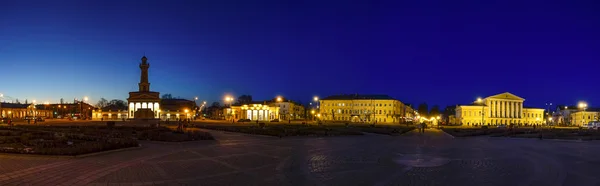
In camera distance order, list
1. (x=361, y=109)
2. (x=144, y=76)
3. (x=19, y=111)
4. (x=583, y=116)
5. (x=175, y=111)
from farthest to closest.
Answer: (x=19, y=111) → (x=361, y=109) → (x=583, y=116) → (x=175, y=111) → (x=144, y=76)

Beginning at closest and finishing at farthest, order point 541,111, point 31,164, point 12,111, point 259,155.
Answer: point 31,164 → point 259,155 → point 12,111 → point 541,111

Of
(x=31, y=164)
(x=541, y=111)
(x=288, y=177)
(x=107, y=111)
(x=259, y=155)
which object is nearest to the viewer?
(x=288, y=177)

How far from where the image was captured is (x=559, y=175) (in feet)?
46.8

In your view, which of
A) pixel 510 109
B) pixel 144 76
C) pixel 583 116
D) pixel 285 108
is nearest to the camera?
pixel 144 76

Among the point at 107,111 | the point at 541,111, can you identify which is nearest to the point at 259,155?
the point at 107,111

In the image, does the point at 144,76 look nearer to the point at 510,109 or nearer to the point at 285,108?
the point at 285,108

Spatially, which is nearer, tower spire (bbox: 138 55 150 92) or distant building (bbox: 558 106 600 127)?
tower spire (bbox: 138 55 150 92)

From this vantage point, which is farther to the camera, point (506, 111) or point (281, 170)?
point (506, 111)

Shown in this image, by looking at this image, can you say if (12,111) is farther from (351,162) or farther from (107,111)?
(351,162)

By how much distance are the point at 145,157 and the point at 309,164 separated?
281 inches

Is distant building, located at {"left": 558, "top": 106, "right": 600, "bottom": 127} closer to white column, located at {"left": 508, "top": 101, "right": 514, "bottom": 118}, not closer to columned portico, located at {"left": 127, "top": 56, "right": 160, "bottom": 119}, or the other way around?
white column, located at {"left": 508, "top": 101, "right": 514, "bottom": 118}

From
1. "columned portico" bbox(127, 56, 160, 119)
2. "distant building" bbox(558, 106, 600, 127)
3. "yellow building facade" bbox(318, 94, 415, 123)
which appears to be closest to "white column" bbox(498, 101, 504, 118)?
"distant building" bbox(558, 106, 600, 127)

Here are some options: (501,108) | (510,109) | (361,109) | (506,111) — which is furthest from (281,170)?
(510,109)

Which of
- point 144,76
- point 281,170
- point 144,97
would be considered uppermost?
point 144,76
